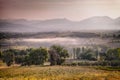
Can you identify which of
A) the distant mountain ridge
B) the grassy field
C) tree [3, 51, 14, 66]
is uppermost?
the distant mountain ridge

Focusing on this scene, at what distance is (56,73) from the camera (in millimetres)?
4430

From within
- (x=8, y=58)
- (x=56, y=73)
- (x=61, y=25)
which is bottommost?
(x=56, y=73)

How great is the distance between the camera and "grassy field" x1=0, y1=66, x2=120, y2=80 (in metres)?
4.39

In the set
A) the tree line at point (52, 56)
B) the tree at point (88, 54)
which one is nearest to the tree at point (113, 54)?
the tree line at point (52, 56)

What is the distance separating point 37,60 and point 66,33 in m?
0.66

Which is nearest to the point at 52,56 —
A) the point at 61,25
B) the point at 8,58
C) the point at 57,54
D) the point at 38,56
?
the point at 57,54

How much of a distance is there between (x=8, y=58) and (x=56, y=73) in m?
0.83

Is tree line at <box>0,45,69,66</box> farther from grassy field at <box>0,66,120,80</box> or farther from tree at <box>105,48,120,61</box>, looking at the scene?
tree at <box>105,48,120,61</box>

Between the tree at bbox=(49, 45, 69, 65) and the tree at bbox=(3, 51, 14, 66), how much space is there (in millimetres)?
649

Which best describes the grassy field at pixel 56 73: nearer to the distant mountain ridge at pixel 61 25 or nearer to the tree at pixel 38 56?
the tree at pixel 38 56

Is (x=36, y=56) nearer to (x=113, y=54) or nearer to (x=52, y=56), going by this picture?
(x=52, y=56)

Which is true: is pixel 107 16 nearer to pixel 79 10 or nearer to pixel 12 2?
pixel 79 10

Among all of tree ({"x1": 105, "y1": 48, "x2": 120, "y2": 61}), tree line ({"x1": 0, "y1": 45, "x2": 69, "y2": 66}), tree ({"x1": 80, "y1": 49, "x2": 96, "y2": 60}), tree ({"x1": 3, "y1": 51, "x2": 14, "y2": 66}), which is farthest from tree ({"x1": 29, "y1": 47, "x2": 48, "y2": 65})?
tree ({"x1": 105, "y1": 48, "x2": 120, "y2": 61})

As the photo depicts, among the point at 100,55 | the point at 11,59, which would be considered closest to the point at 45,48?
the point at 11,59
